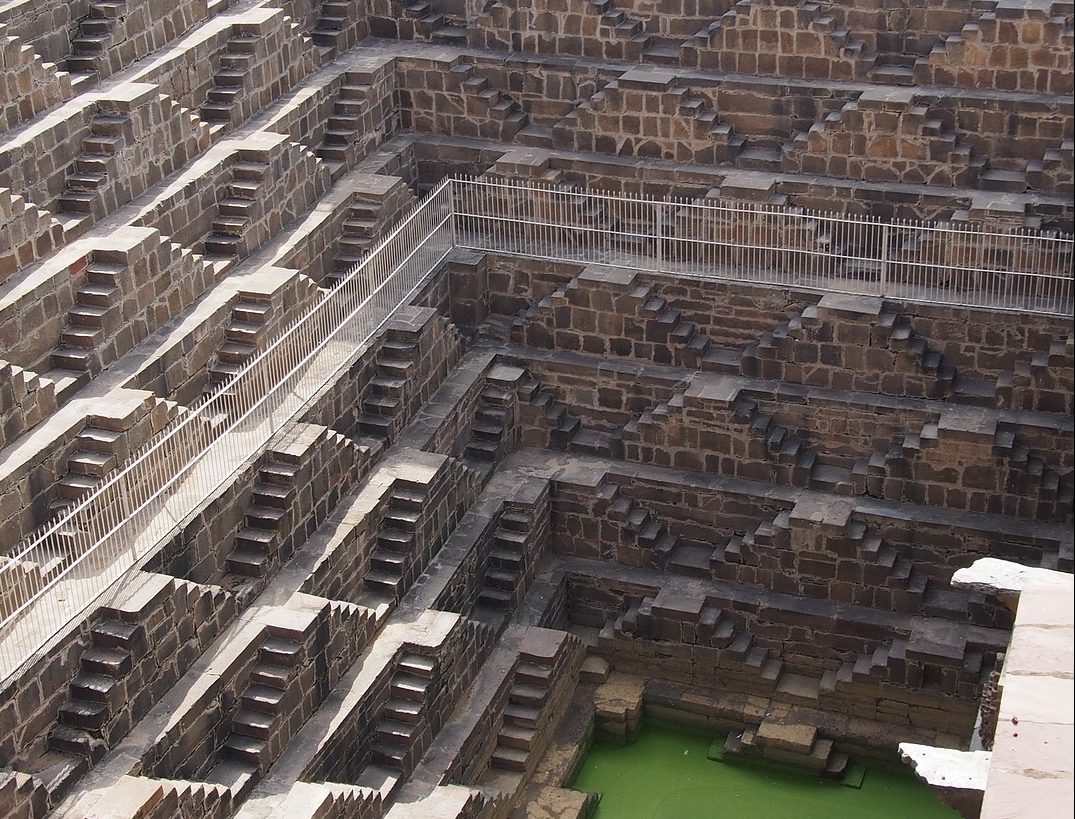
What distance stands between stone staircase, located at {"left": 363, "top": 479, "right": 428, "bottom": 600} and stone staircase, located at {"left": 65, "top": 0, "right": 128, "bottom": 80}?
22.7 feet

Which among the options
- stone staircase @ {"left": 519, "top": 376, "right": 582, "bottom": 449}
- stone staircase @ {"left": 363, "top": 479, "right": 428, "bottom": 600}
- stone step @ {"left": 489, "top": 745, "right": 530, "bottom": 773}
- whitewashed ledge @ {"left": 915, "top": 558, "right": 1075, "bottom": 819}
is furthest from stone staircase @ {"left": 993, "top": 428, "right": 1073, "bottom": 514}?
whitewashed ledge @ {"left": 915, "top": 558, "right": 1075, "bottom": 819}

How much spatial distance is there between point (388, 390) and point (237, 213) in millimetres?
3169

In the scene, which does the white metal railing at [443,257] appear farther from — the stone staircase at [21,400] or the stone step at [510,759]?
the stone step at [510,759]

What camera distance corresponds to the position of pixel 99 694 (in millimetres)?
19531

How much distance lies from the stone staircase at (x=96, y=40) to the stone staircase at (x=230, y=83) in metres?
1.62

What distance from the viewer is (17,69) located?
23516 mm

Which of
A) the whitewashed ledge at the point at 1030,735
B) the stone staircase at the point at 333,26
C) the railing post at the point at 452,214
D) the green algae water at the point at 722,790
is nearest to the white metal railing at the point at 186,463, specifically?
the railing post at the point at 452,214

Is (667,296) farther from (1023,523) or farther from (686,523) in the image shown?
(1023,523)

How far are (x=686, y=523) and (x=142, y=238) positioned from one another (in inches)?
333

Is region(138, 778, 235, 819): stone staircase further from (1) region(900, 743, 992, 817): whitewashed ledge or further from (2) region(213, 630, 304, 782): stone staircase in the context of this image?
(1) region(900, 743, 992, 817): whitewashed ledge

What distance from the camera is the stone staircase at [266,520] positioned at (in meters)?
22.2

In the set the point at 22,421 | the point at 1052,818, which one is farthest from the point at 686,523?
the point at 1052,818

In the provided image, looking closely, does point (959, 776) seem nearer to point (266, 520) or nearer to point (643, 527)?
point (266, 520)

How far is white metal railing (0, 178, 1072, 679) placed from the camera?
811 inches
